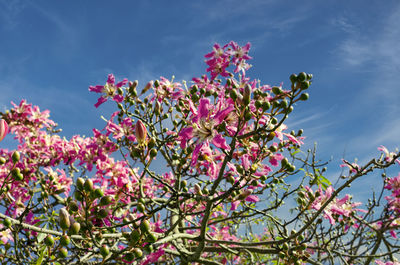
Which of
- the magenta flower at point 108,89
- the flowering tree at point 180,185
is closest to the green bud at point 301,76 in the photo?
the flowering tree at point 180,185

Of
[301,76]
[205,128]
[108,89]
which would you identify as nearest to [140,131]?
[205,128]

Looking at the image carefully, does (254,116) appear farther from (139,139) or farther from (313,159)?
(313,159)

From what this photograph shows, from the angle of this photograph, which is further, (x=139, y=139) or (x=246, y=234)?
(x=246, y=234)

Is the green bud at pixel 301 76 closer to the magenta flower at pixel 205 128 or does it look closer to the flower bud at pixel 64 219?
the magenta flower at pixel 205 128

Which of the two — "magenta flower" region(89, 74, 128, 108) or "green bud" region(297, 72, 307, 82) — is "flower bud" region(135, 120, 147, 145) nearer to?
"green bud" region(297, 72, 307, 82)

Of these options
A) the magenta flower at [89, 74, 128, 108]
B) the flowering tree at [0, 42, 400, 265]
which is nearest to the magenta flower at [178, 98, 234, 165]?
the flowering tree at [0, 42, 400, 265]

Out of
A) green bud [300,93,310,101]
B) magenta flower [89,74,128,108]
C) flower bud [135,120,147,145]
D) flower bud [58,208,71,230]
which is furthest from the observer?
magenta flower [89,74,128,108]

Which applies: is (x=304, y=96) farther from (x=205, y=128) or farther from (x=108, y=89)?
(x=108, y=89)

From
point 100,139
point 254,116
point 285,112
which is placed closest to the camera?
point 285,112

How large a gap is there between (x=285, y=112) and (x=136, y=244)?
91 cm

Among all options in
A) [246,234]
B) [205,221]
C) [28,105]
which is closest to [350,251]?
[246,234]

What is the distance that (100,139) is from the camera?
340 cm

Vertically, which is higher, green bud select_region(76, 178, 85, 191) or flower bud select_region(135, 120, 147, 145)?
flower bud select_region(135, 120, 147, 145)

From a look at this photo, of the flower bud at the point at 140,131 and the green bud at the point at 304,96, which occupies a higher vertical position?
the green bud at the point at 304,96
